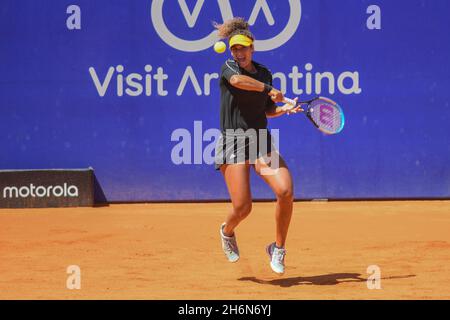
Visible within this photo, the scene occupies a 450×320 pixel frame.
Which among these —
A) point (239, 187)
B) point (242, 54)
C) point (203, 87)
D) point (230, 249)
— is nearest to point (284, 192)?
point (239, 187)

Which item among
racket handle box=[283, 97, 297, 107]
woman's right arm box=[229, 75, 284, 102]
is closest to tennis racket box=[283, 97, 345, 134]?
racket handle box=[283, 97, 297, 107]

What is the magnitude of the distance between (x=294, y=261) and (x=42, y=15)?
206 inches

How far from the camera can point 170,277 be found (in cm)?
555

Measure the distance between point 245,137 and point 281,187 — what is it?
0.42 m

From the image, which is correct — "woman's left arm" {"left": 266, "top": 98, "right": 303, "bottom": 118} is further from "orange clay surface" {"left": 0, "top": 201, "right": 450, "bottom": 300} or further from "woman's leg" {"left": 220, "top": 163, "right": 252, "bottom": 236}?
"orange clay surface" {"left": 0, "top": 201, "right": 450, "bottom": 300}

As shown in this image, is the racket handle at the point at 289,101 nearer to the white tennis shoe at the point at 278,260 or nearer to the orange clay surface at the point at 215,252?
the white tennis shoe at the point at 278,260

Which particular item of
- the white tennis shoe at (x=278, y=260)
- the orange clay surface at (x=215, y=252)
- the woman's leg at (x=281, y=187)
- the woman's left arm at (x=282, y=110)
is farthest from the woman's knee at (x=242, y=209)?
the woman's left arm at (x=282, y=110)

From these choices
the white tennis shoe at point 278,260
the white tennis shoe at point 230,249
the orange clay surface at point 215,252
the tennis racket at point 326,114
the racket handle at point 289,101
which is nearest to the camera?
the orange clay surface at point 215,252

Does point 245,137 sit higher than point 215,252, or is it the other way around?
point 245,137

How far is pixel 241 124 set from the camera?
534cm

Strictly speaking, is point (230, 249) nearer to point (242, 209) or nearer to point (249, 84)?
point (242, 209)

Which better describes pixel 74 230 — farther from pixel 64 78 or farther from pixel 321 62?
pixel 321 62

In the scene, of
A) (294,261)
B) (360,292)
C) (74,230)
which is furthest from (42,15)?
(360,292)

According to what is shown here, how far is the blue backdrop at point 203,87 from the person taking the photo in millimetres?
9812
